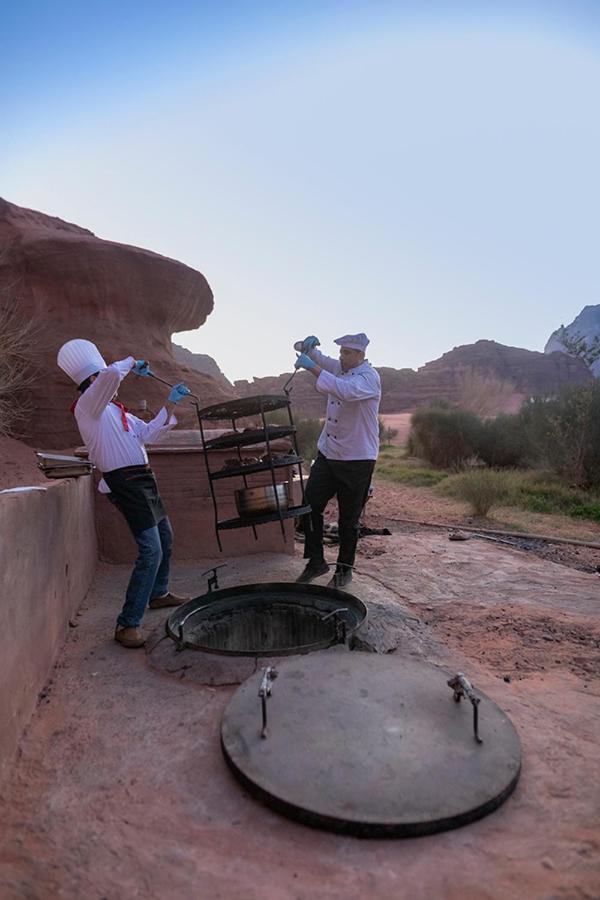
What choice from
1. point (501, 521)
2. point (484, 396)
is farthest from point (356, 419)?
point (484, 396)

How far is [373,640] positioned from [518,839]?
137cm

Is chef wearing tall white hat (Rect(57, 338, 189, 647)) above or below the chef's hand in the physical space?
below

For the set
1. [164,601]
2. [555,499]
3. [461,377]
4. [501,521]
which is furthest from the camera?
[461,377]

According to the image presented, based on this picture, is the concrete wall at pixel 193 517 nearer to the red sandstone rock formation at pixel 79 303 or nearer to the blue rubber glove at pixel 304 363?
the blue rubber glove at pixel 304 363

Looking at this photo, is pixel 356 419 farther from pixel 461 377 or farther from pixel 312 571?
pixel 461 377

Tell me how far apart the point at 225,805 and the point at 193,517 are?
3.69m

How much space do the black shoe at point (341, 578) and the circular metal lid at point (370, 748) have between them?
1.30m

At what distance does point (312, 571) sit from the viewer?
167 inches

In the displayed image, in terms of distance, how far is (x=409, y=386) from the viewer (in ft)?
174

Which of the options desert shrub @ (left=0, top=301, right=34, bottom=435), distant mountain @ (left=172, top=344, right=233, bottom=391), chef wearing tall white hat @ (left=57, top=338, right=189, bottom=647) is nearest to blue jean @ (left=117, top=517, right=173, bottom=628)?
chef wearing tall white hat @ (left=57, top=338, right=189, bottom=647)

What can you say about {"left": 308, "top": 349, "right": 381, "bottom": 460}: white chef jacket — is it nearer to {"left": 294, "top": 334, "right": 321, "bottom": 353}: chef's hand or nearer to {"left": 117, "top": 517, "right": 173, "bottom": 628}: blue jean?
{"left": 294, "top": 334, "right": 321, "bottom": 353}: chef's hand

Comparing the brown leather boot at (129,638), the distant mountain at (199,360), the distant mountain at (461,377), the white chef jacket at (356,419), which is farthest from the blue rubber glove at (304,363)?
the distant mountain at (199,360)

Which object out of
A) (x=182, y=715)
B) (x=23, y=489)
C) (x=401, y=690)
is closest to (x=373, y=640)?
(x=401, y=690)

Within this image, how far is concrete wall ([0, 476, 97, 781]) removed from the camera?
2090 mm
